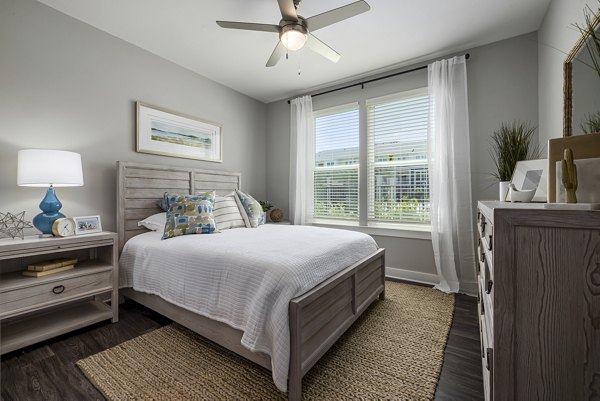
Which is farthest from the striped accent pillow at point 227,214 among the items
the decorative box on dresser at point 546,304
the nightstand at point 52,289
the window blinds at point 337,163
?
the decorative box on dresser at point 546,304

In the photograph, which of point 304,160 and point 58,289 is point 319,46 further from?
point 58,289

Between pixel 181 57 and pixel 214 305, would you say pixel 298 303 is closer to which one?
pixel 214 305

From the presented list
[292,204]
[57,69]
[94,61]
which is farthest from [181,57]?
[292,204]

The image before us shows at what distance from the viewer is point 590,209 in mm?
712

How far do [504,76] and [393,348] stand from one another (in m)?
2.90

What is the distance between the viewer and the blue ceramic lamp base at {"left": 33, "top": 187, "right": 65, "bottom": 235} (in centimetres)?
201

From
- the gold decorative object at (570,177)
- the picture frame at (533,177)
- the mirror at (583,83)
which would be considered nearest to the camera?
the gold decorative object at (570,177)

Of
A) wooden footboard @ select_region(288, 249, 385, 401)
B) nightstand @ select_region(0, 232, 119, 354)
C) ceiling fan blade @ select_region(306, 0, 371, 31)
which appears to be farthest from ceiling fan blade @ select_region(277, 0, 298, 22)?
nightstand @ select_region(0, 232, 119, 354)

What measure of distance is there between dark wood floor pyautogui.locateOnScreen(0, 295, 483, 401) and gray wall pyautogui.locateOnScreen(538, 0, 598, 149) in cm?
168

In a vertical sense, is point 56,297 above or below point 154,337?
above

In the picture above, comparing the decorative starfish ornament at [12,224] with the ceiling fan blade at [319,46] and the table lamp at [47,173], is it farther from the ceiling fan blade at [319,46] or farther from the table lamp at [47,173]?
the ceiling fan blade at [319,46]

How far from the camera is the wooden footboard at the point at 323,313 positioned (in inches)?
52.0

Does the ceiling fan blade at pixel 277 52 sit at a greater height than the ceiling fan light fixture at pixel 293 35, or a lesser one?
greater

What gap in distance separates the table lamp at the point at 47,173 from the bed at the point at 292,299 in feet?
1.72
